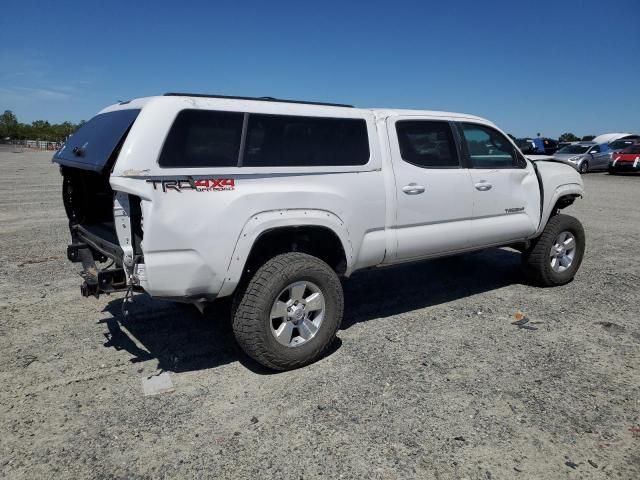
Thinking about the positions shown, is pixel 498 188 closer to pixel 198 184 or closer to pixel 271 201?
pixel 271 201

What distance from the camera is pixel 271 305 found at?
12.0 feet

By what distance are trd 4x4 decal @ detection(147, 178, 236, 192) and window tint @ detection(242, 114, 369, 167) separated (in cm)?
24

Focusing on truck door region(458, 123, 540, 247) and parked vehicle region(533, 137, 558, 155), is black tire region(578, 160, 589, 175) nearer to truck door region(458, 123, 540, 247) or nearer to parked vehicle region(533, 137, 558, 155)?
parked vehicle region(533, 137, 558, 155)

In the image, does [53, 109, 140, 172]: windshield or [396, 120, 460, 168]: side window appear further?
[396, 120, 460, 168]: side window

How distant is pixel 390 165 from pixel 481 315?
183 centimetres

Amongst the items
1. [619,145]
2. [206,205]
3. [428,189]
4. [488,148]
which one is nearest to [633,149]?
[619,145]

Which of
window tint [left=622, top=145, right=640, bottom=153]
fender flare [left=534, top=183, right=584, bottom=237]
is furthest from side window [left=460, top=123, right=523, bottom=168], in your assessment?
window tint [left=622, top=145, right=640, bottom=153]

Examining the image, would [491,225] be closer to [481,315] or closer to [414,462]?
[481,315]

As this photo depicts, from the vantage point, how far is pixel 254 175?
365 centimetres

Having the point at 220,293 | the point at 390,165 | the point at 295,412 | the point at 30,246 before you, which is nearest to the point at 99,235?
the point at 220,293

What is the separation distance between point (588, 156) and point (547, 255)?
75.5 ft

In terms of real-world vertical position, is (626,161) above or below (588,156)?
below

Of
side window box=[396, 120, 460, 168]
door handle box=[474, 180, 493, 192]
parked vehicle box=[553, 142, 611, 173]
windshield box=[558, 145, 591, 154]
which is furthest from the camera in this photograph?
windshield box=[558, 145, 591, 154]

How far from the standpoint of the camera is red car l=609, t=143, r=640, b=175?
2383 cm
